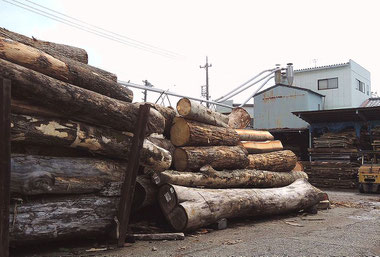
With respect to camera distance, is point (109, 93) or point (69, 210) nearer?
point (69, 210)

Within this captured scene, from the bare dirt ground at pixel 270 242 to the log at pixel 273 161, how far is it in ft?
6.99

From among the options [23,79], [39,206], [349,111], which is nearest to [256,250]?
[39,206]

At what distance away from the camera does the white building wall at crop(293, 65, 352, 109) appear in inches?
1214

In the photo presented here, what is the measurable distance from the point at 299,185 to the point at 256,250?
17.5ft

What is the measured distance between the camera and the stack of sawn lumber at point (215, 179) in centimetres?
701

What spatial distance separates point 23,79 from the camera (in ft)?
15.5

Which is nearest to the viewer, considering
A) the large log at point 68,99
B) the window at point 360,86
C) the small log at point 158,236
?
the large log at point 68,99

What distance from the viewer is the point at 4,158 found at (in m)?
4.21

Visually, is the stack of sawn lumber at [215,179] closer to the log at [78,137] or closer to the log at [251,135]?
the log at [251,135]

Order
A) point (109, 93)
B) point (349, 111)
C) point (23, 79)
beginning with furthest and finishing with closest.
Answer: point (349, 111), point (109, 93), point (23, 79)

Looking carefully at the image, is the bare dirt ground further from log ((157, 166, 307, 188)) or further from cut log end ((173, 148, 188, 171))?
cut log end ((173, 148, 188, 171))

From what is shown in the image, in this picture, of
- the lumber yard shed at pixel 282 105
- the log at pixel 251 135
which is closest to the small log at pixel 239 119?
the log at pixel 251 135

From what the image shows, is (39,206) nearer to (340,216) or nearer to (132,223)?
(132,223)

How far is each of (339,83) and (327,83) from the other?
104 centimetres
